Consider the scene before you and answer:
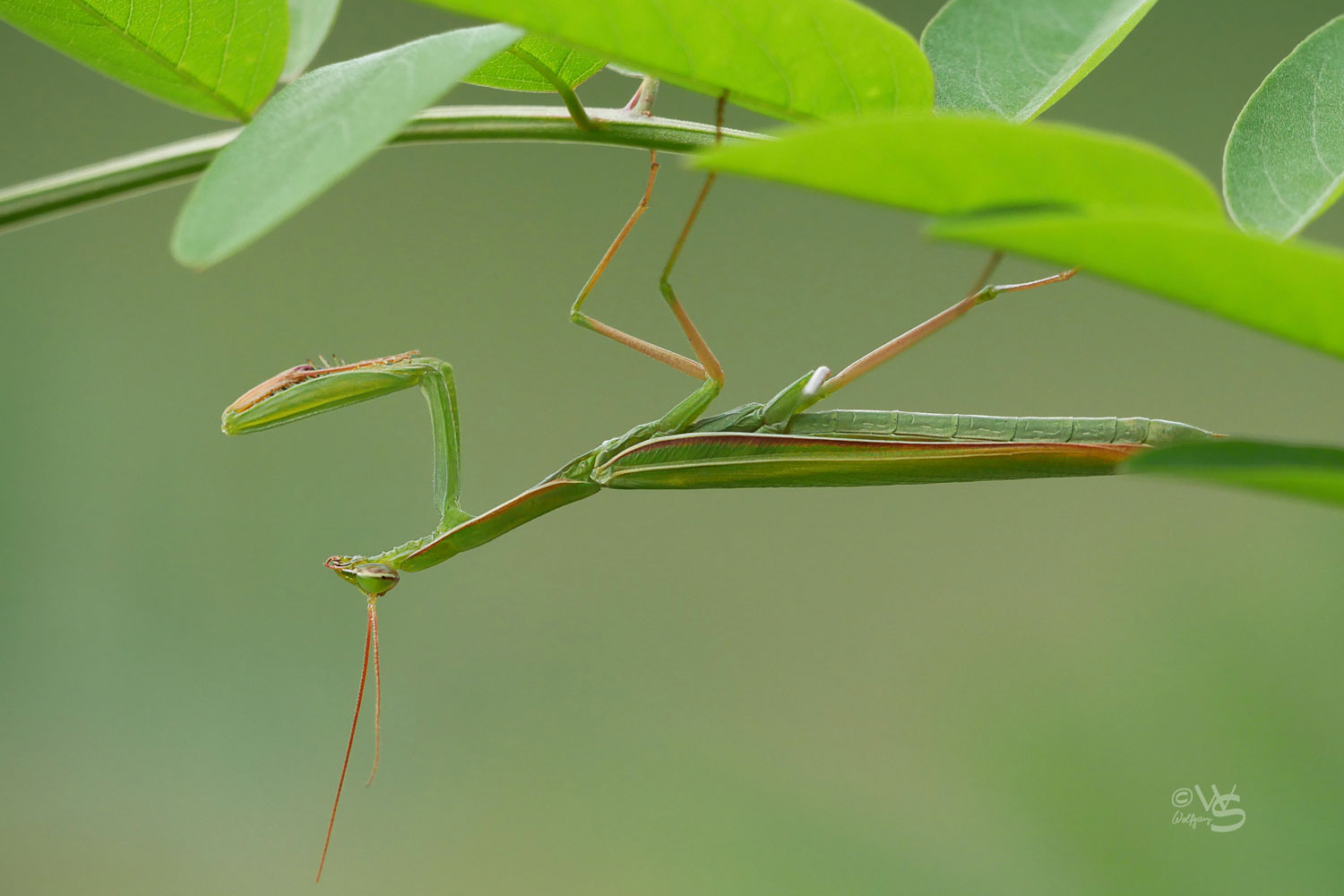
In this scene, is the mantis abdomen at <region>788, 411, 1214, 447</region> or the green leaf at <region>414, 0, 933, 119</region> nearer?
the green leaf at <region>414, 0, 933, 119</region>

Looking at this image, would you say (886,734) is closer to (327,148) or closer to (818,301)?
(818,301)

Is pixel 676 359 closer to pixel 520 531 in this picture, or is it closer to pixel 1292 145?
pixel 1292 145

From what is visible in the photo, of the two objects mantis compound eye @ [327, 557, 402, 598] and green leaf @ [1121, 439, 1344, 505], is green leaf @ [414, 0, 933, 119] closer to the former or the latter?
green leaf @ [1121, 439, 1344, 505]

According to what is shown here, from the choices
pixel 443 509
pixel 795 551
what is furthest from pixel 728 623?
pixel 443 509

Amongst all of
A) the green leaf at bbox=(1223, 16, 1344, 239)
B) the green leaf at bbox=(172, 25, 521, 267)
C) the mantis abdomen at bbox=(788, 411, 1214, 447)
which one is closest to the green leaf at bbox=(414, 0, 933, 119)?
the green leaf at bbox=(172, 25, 521, 267)

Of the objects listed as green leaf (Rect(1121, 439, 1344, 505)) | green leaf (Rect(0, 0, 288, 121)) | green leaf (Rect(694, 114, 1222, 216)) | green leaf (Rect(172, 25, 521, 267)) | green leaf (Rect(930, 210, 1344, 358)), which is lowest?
green leaf (Rect(1121, 439, 1344, 505))

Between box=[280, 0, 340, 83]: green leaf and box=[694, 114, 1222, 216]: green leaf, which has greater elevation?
box=[280, 0, 340, 83]: green leaf

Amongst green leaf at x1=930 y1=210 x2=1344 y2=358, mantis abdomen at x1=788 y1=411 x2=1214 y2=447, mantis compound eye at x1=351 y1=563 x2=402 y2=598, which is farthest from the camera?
mantis compound eye at x1=351 y1=563 x2=402 y2=598
